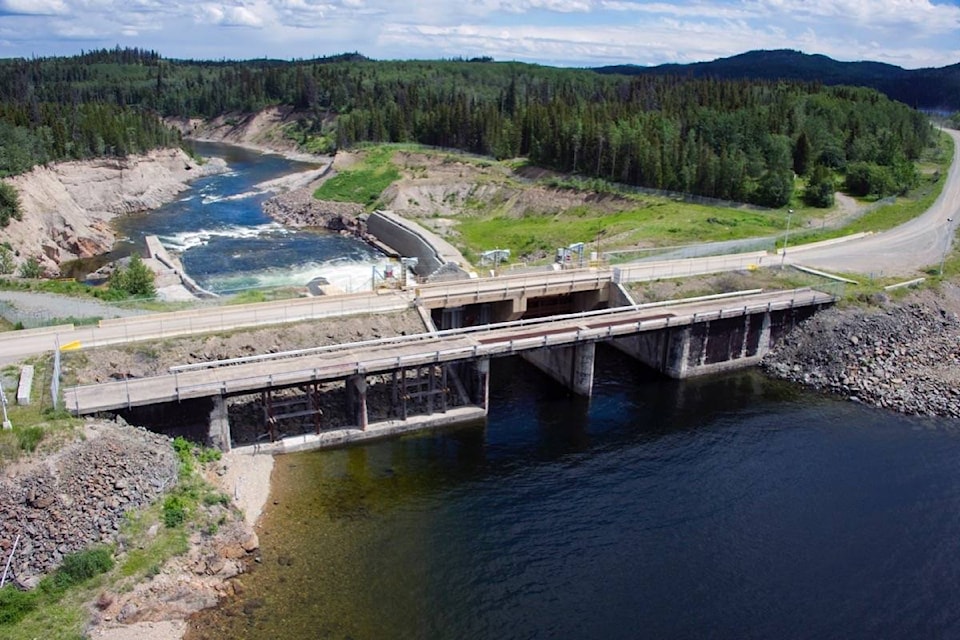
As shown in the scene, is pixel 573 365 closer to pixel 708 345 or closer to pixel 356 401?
pixel 708 345

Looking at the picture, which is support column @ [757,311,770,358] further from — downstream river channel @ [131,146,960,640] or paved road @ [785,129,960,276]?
paved road @ [785,129,960,276]

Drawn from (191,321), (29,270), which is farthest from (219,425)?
(29,270)

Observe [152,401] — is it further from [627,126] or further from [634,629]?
[627,126]

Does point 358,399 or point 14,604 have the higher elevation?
point 358,399

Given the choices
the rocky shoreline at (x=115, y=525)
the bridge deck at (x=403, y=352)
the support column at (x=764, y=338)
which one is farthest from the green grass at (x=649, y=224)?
the rocky shoreline at (x=115, y=525)

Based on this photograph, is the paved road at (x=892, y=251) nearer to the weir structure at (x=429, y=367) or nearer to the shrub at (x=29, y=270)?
the weir structure at (x=429, y=367)
